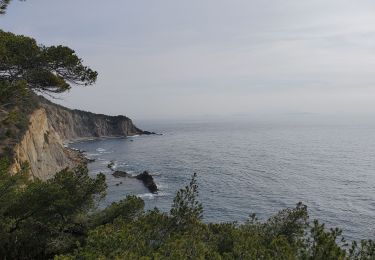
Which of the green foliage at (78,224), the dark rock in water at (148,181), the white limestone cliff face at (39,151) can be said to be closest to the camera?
the green foliage at (78,224)

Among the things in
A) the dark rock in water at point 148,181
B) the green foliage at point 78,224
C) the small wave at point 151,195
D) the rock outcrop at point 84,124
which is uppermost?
the rock outcrop at point 84,124

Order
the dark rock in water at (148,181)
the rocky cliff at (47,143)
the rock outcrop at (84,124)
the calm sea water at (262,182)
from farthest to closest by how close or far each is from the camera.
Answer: the rock outcrop at (84,124)
the dark rock in water at (148,181)
the rocky cliff at (47,143)
the calm sea water at (262,182)

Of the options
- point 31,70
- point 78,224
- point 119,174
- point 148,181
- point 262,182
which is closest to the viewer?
point 31,70

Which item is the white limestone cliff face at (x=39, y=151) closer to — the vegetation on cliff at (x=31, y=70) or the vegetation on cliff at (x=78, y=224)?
the vegetation on cliff at (x=78, y=224)

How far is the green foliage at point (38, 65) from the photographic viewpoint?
1681 cm

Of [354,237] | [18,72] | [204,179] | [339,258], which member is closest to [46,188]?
[18,72]

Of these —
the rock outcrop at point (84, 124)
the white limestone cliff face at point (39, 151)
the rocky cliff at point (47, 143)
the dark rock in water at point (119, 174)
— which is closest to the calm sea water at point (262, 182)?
the dark rock in water at point (119, 174)

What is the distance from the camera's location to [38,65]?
17.6 meters

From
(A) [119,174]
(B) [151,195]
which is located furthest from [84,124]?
(B) [151,195]

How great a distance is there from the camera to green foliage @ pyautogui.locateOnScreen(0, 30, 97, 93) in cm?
1681

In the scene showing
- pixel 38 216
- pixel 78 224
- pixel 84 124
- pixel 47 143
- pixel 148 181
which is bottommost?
pixel 148 181

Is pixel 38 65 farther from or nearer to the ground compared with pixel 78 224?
farther from the ground

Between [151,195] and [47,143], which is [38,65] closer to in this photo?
[151,195]

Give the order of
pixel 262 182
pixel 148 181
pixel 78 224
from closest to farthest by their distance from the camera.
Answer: pixel 78 224
pixel 262 182
pixel 148 181
